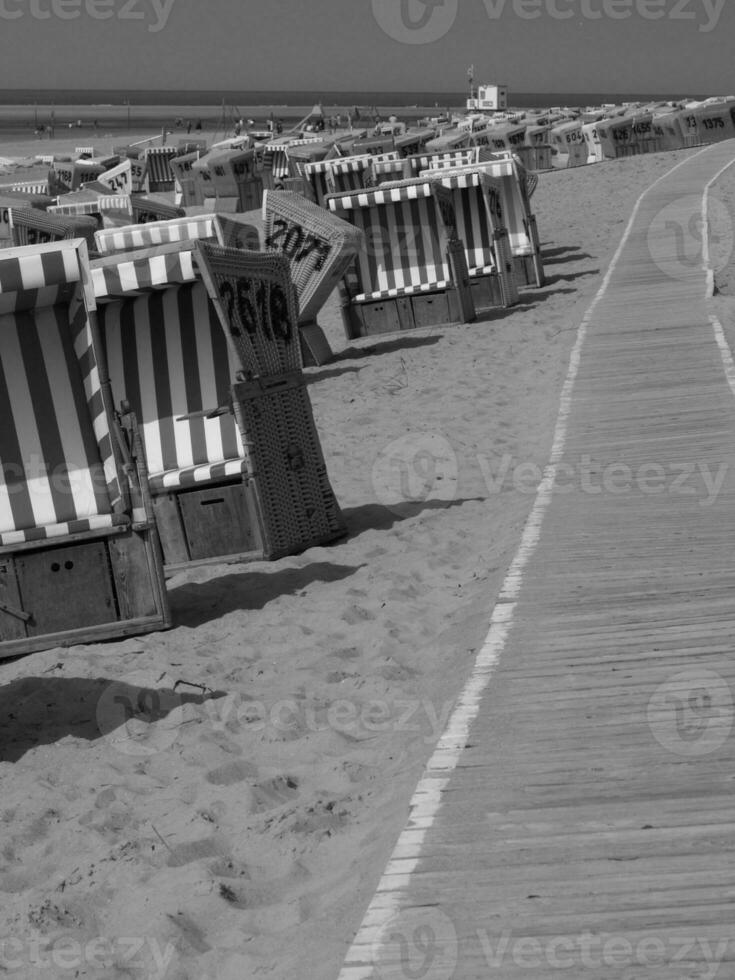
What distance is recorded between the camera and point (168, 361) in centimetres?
923

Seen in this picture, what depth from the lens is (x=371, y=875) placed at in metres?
4.42

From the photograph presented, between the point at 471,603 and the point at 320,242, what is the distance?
30.6ft

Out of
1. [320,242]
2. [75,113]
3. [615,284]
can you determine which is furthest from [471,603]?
[75,113]

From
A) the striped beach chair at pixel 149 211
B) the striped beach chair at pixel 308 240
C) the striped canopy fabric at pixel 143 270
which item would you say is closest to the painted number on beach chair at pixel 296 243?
the striped beach chair at pixel 308 240

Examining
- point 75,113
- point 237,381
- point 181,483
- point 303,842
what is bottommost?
point 303,842

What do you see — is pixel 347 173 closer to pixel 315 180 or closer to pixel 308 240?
pixel 315 180

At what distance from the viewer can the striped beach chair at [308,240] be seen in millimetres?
16062

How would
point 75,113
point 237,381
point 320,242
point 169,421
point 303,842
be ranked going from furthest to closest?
point 75,113, point 320,242, point 169,421, point 237,381, point 303,842

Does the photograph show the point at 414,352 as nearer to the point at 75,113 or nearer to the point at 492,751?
the point at 492,751
